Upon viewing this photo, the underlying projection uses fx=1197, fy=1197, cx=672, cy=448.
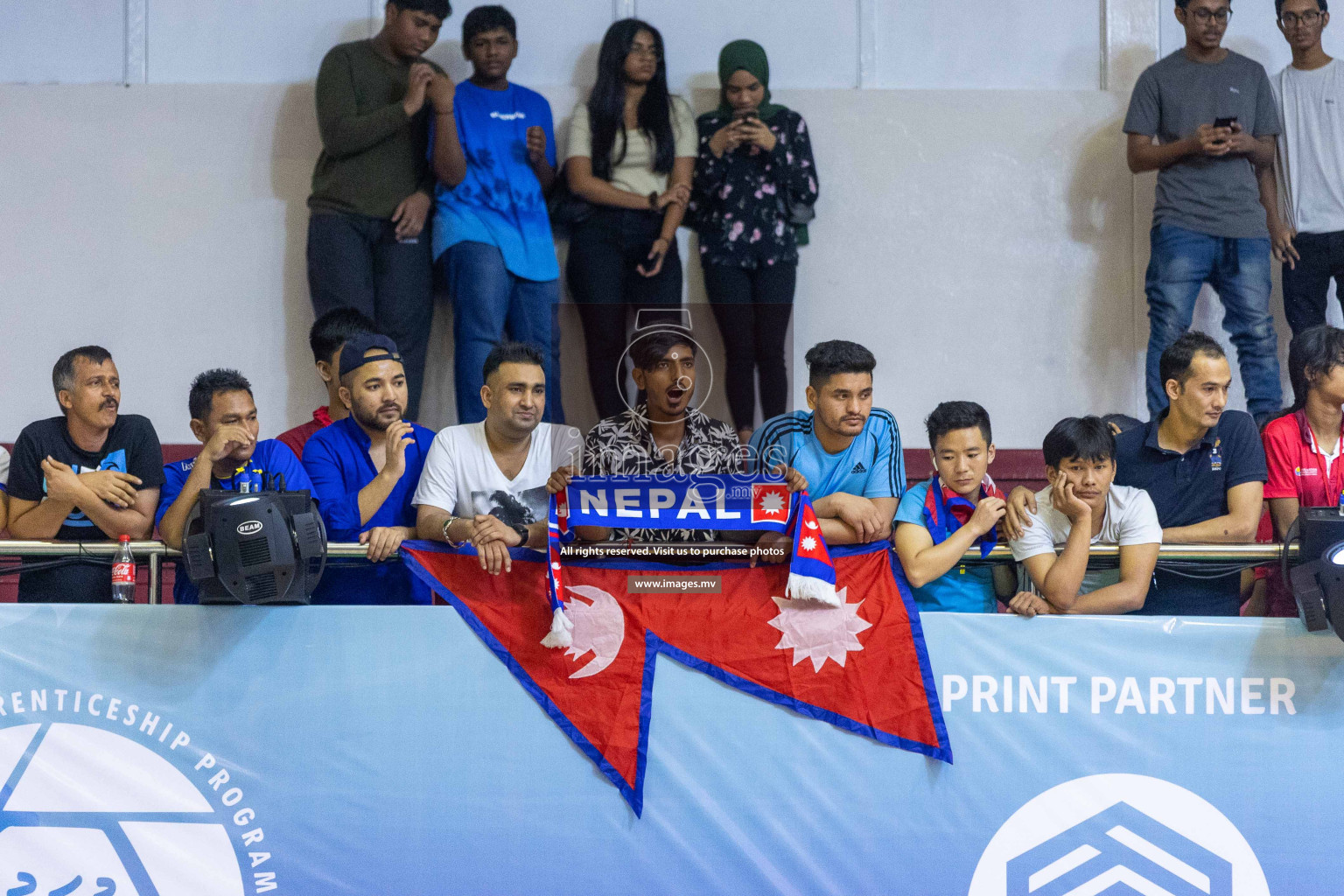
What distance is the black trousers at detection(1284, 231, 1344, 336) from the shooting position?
18.0 ft

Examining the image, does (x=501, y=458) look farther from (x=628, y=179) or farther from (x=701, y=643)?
(x=628, y=179)

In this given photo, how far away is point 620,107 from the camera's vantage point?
18.2ft

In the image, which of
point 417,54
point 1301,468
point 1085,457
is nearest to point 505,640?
point 1085,457

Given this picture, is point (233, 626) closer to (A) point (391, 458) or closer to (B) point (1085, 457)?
(A) point (391, 458)

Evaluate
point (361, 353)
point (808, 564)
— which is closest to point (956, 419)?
point (808, 564)

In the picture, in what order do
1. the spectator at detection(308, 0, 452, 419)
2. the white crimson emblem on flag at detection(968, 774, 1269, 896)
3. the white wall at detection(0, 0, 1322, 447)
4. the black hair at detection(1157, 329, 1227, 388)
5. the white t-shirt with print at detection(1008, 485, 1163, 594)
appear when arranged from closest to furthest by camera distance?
the white crimson emblem on flag at detection(968, 774, 1269, 896), the white t-shirt with print at detection(1008, 485, 1163, 594), the black hair at detection(1157, 329, 1227, 388), the spectator at detection(308, 0, 452, 419), the white wall at detection(0, 0, 1322, 447)

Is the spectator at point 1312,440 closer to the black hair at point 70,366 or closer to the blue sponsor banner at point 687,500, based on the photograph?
the blue sponsor banner at point 687,500

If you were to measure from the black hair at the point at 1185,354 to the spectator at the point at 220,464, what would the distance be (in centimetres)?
257

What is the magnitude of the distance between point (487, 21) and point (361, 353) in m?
2.39

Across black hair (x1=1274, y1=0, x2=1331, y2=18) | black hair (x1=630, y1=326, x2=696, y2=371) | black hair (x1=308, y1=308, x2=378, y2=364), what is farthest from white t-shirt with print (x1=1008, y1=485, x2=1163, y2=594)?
black hair (x1=1274, y1=0, x2=1331, y2=18)

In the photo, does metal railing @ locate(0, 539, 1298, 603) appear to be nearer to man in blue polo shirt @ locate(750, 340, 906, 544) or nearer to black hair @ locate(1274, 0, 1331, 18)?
man in blue polo shirt @ locate(750, 340, 906, 544)

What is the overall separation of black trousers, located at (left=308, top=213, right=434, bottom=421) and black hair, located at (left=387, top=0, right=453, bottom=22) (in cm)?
96

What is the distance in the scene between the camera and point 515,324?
18.2ft

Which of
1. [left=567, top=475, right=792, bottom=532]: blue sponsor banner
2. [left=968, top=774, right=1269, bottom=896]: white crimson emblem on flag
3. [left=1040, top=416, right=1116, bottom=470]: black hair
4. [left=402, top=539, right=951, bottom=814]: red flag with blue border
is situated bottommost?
[left=968, top=774, right=1269, bottom=896]: white crimson emblem on flag
